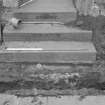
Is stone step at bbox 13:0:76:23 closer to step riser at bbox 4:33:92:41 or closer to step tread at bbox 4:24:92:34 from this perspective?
step tread at bbox 4:24:92:34

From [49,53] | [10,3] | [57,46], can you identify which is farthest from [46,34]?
[10,3]

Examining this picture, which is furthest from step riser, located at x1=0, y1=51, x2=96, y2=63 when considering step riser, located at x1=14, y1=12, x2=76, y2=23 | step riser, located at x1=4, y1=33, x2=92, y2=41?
step riser, located at x1=14, y1=12, x2=76, y2=23

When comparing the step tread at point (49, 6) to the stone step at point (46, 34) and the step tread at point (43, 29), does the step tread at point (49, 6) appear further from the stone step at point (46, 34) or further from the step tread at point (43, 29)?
the stone step at point (46, 34)

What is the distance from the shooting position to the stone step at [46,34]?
4.90 meters

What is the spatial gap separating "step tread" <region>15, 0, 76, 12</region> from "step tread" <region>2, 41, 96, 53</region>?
0.90 m

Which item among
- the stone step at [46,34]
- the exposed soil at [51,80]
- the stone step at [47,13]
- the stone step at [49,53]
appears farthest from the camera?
the stone step at [47,13]

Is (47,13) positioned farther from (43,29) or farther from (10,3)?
(10,3)

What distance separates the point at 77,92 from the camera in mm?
4402

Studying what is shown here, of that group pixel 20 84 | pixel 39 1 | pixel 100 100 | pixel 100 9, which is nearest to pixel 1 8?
pixel 39 1

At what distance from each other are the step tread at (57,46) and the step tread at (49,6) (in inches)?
35.5

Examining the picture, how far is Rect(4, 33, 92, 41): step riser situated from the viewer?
4918 mm

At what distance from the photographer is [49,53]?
4.62m

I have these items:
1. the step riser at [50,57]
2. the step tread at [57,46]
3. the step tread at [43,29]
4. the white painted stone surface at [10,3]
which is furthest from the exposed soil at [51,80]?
the white painted stone surface at [10,3]

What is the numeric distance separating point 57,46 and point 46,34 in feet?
1.24
